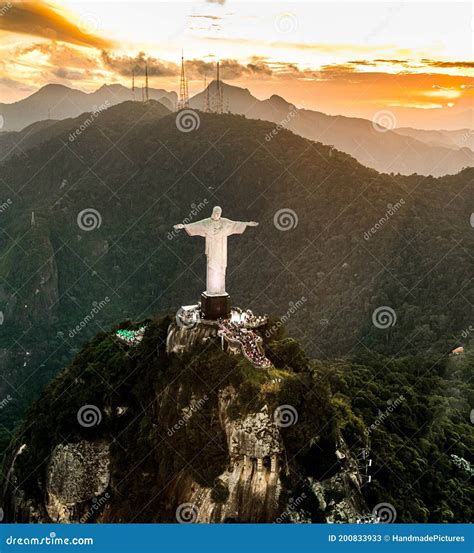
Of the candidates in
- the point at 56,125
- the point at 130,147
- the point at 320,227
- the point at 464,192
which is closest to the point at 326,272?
the point at 320,227

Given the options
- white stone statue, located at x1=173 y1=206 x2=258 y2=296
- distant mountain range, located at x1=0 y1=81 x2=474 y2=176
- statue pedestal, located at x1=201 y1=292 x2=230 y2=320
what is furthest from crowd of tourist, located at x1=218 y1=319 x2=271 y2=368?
distant mountain range, located at x1=0 y1=81 x2=474 y2=176

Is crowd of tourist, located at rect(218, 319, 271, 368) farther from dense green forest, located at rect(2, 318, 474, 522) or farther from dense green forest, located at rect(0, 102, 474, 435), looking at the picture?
dense green forest, located at rect(0, 102, 474, 435)

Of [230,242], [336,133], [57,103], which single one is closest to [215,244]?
[230,242]

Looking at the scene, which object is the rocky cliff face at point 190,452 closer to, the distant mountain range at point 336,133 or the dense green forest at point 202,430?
the dense green forest at point 202,430

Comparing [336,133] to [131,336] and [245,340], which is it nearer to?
[131,336]

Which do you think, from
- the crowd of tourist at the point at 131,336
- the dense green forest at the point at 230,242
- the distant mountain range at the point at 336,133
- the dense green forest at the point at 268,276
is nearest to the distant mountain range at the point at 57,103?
the distant mountain range at the point at 336,133

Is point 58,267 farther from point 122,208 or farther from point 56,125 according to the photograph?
point 56,125
